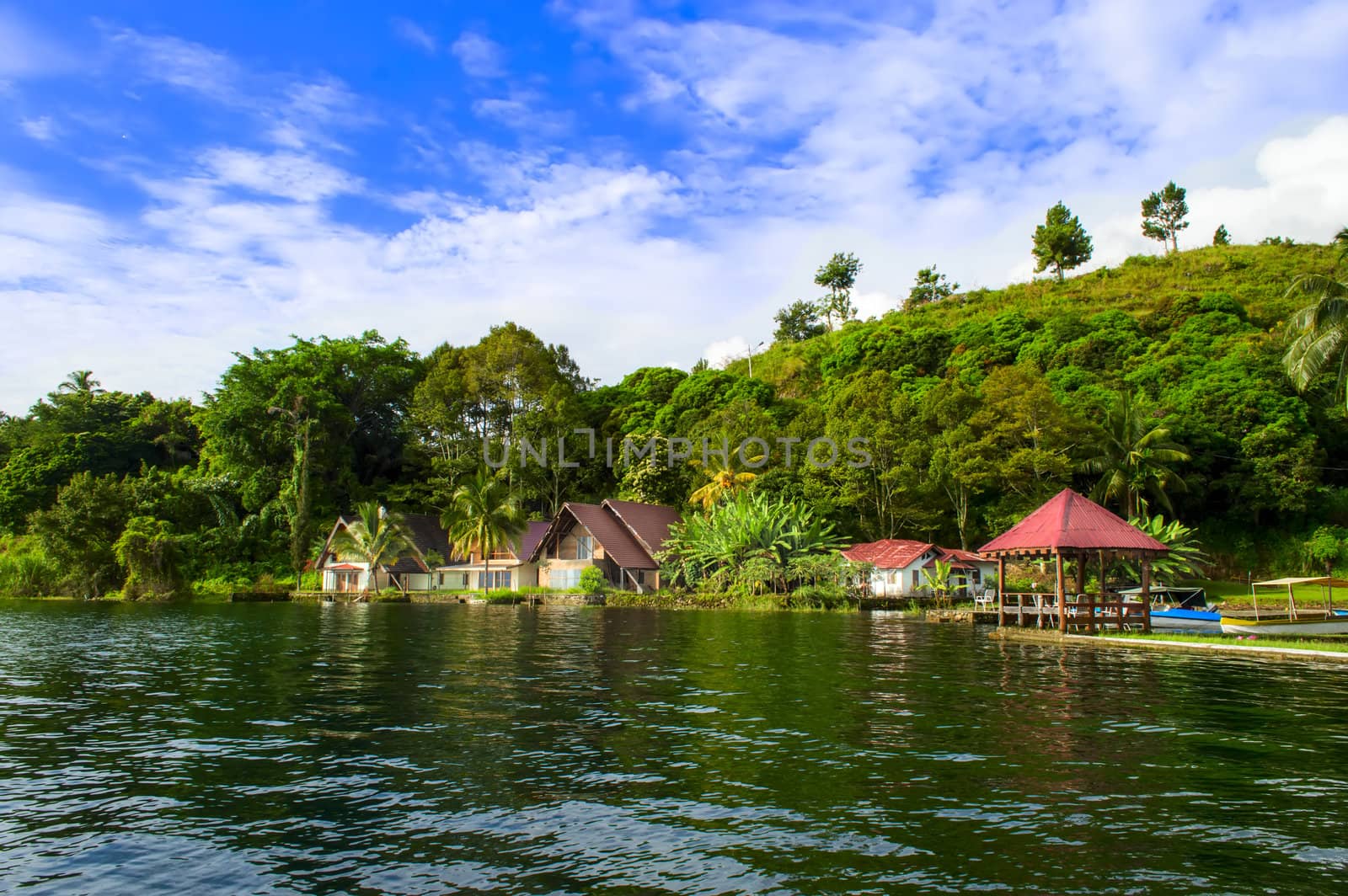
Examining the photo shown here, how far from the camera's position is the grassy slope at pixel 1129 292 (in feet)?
263

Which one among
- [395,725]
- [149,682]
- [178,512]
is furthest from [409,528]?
[395,725]

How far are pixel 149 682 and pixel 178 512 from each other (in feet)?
198

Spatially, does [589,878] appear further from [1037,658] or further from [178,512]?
[178,512]

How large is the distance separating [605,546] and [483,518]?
935 centimetres

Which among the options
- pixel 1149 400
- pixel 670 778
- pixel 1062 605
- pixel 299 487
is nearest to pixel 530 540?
pixel 299 487

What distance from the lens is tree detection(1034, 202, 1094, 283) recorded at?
3826 inches

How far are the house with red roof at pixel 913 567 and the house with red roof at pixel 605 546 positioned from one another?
1470cm

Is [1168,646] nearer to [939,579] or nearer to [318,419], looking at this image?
[939,579]

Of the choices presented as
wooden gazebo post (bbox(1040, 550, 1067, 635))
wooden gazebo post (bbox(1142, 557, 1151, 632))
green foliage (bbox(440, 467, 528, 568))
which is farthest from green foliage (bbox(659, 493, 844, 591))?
wooden gazebo post (bbox(1142, 557, 1151, 632))

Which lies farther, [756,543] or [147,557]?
[147,557]

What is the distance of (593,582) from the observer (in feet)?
194

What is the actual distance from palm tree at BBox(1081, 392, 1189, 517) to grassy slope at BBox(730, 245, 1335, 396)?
998 inches

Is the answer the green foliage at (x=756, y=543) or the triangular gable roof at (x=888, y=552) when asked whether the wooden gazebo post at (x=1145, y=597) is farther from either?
Result: the green foliage at (x=756, y=543)

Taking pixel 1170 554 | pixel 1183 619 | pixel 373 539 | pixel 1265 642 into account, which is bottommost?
pixel 1183 619
